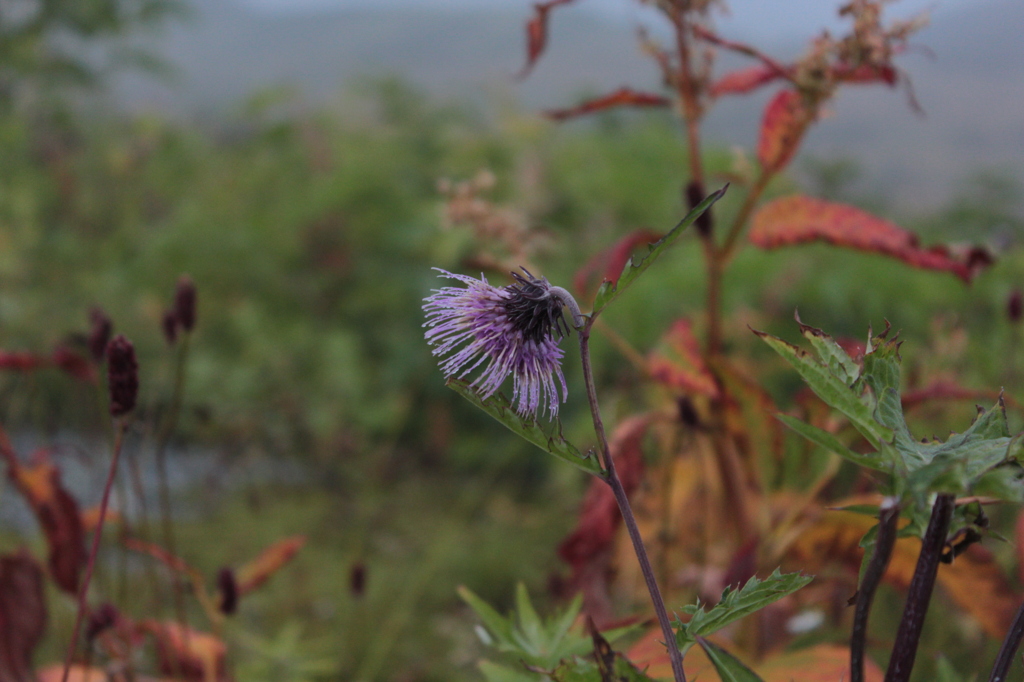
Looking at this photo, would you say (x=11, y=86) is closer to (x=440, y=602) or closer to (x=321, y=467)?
(x=321, y=467)

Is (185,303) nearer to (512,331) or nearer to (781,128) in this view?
(512,331)

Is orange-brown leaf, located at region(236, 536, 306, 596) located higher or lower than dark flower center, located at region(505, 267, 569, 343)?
lower

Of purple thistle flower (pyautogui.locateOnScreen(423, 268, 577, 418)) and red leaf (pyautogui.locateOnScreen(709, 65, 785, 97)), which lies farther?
red leaf (pyautogui.locateOnScreen(709, 65, 785, 97))

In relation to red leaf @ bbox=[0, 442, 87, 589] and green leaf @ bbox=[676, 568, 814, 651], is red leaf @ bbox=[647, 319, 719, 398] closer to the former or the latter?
green leaf @ bbox=[676, 568, 814, 651]

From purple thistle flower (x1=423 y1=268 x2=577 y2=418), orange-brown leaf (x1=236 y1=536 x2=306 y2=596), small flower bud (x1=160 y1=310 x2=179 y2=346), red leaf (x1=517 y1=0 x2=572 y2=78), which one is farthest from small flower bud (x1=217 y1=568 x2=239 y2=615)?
red leaf (x1=517 y1=0 x2=572 y2=78)

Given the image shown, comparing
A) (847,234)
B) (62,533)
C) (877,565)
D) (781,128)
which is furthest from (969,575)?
(62,533)

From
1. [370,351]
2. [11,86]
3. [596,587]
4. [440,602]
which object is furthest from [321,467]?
[11,86]

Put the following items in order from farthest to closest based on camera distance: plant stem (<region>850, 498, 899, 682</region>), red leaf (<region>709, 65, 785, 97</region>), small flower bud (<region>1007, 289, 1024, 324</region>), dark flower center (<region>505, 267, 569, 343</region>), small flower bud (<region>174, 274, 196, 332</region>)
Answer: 1. small flower bud (<region>1007, 289, 1024, 324</region>)
2. red leaf (<region>709, 65, 785, 97</region>)
3. small flower bud (<region>174, 274, 196, 332</region>)
4. dark flower center (<region>505, 267, 569, 343</region>)
5. plant stem (<region>850, 498, 899, 682</region>)

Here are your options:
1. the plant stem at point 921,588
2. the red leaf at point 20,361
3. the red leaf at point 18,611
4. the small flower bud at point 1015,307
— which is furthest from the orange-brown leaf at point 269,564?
the small flower bud at point 1015,307
